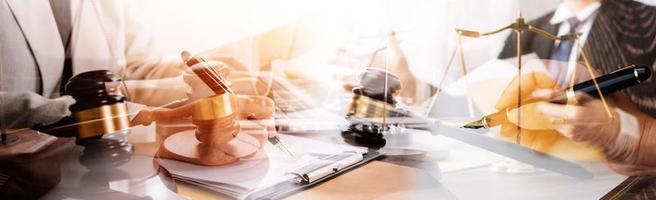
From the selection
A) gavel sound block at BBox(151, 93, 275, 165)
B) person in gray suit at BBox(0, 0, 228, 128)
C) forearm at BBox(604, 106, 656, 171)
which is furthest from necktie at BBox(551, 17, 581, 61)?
person in gray suit at BBox(0, 0, 228, 128)

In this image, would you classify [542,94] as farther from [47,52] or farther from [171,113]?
[47,52]

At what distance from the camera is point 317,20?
976mm

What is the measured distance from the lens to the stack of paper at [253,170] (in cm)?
89

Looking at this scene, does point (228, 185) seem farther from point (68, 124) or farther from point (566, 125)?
point (566, 125)

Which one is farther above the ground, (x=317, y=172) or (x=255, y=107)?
(x=255, y=107)

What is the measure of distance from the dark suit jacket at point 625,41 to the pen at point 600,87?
0.01m

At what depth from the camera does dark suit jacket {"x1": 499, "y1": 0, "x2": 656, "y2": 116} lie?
43.3 inches

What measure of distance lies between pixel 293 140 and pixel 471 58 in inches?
16.2

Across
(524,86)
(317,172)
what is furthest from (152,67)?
(524,86)

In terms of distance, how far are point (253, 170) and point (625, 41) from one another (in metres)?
0.85

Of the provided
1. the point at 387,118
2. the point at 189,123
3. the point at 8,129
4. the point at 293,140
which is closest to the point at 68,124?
the point at 8,129

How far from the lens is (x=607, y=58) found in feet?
3.60

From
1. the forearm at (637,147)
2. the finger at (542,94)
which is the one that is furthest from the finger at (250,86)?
the forearm at (637,147)

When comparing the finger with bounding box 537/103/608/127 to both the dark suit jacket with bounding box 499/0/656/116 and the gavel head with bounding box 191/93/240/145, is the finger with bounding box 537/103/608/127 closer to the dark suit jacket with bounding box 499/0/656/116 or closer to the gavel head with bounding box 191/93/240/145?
the dark suit jacket with bounding box 499/0/656/116
